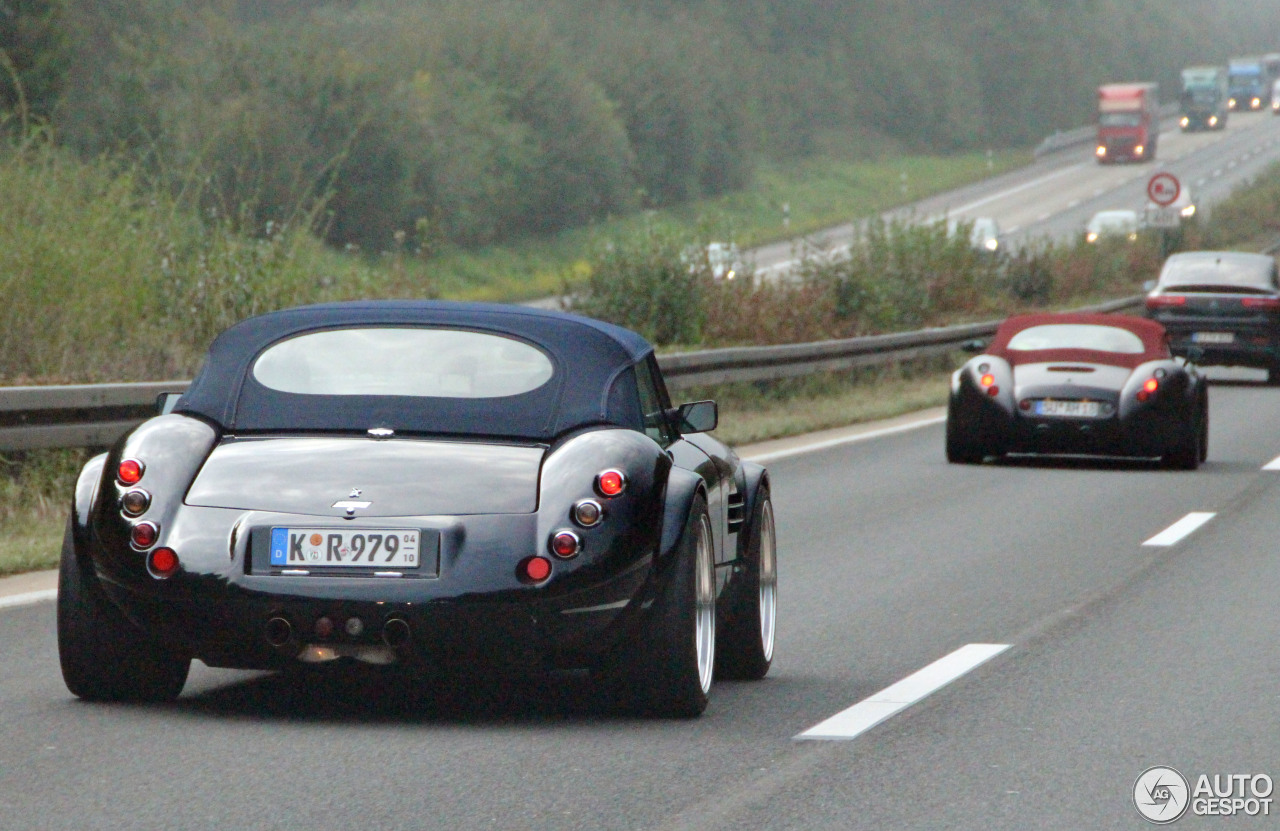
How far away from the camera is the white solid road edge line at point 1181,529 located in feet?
38.6

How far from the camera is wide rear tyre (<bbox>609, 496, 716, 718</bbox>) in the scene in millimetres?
6156

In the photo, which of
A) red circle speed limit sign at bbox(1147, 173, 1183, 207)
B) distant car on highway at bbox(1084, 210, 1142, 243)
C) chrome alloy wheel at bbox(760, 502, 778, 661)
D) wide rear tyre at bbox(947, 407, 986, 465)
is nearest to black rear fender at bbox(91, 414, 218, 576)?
chrome alloy wheel at bbox(760, 502, 778, 661)

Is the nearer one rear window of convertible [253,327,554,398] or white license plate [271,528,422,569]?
white license plate [271,528,422,569]

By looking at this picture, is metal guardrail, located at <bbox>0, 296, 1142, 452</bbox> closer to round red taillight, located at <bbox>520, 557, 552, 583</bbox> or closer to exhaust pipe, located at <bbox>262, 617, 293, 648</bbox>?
exhaust pipe, located at <bbox>262, 617, 293, 648</bbox>

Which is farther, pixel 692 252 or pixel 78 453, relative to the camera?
pixel 692 252

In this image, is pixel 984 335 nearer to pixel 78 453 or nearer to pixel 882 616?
pixel 78 453

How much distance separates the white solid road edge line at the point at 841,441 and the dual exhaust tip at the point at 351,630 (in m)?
10.3

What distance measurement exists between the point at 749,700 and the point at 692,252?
18.1 metres

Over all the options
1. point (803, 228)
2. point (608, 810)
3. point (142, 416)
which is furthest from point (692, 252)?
point (803, 228)

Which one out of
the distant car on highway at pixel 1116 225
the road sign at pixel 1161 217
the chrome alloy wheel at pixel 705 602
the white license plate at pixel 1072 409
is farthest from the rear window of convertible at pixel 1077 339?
the distant car on highway at pixel 1116 225

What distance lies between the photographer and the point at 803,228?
252ft

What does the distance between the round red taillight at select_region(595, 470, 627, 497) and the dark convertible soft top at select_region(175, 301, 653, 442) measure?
327 millimetres

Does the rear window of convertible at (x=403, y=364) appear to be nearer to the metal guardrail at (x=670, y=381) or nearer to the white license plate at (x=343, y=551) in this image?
the white license plate at (x=343, y=551)

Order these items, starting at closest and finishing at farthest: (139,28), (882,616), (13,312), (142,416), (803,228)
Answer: (882,616) < (142,416) < (13,312) < (139,28) < (803,228)
